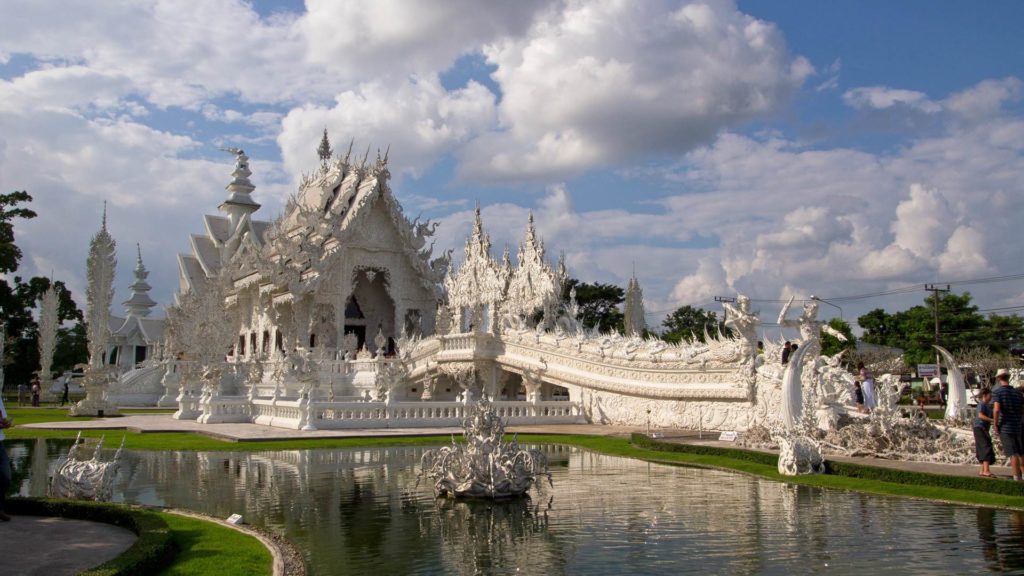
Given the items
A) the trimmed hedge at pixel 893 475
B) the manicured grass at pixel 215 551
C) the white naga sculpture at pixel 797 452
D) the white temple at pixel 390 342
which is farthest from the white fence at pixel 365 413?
the manicured grass at pixel 215 551

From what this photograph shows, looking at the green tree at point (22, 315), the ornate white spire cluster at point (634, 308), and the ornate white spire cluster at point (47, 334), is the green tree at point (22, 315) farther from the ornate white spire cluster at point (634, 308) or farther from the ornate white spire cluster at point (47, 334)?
the ornate white spire cluster at point (634, 308)

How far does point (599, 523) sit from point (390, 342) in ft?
106

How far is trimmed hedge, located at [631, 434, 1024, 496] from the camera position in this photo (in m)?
9.33

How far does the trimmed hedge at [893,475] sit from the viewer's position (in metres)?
9.33

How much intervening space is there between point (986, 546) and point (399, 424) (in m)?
15.4

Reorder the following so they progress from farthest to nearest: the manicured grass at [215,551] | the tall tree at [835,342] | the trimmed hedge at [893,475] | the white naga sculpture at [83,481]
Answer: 1. the tall tree at [835,342]
2. the trimmed hedge at [893,475]
3. the white naga sculpture at [83,481]
4. the manicured grass at [215,551]

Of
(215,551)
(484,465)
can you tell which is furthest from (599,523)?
(215,551)

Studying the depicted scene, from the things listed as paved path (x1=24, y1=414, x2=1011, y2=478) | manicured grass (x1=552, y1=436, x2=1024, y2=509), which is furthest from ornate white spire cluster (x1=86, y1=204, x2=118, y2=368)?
manicured grass (x1=552, y1=436, x2=1024, y2=509)

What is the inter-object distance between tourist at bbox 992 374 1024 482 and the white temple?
23.4 feet

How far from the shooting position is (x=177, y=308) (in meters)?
39.5

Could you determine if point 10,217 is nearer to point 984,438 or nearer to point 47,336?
point 47,336

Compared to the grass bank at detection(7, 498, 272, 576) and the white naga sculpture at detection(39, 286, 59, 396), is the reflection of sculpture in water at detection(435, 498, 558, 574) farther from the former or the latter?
the white naga sculpture at detection(39, 286, 59, 396)

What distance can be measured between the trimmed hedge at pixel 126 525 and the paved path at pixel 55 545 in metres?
0.09

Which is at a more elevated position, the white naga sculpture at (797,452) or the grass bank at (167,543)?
the white naga sculpture at (797,452)
